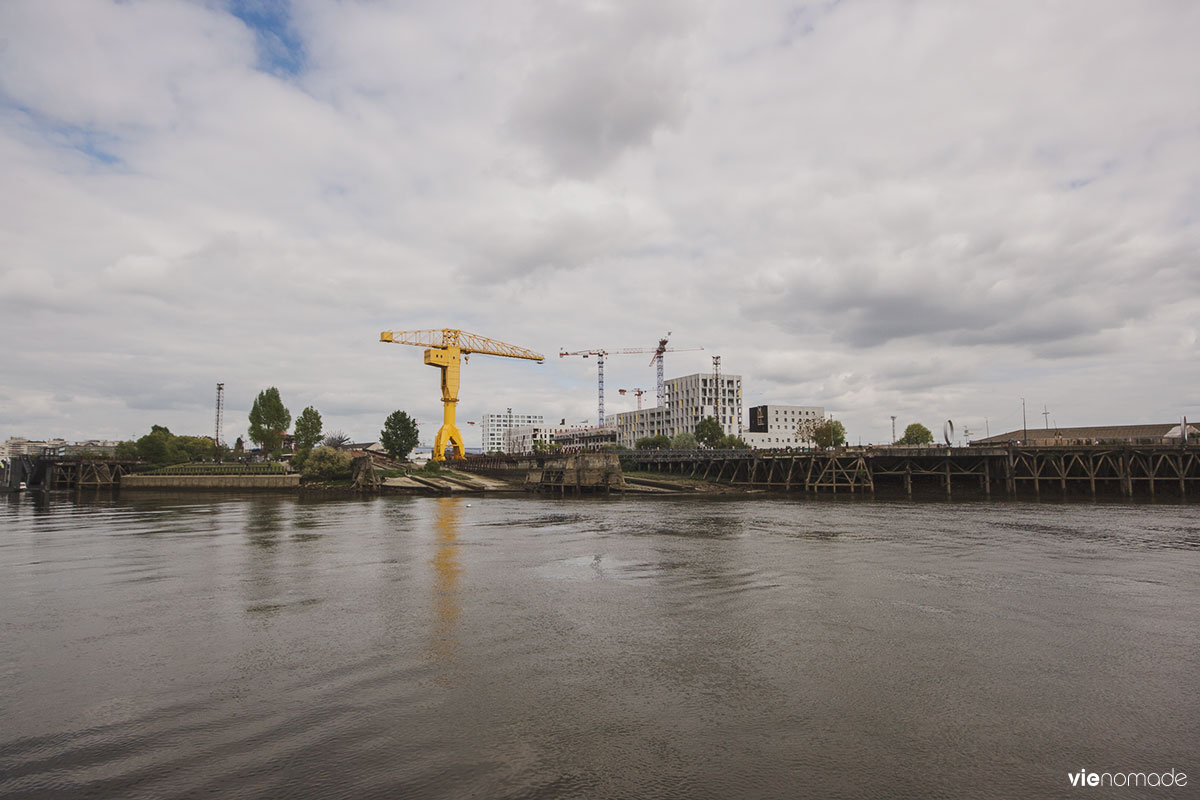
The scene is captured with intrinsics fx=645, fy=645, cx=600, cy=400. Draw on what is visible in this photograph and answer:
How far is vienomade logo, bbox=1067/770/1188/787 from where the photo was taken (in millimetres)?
8352

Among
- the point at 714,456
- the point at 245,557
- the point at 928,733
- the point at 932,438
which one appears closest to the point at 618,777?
the point at 928,733

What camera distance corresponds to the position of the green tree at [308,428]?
404 feet

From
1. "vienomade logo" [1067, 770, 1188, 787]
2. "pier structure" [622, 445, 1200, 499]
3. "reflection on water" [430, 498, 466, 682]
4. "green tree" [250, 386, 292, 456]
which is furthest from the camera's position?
"green tree" [250, 386, 292, 456]

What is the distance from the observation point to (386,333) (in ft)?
396

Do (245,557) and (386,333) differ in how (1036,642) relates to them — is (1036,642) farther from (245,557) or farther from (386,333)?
(386,333)

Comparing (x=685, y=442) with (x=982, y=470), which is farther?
(x=685, y=442)

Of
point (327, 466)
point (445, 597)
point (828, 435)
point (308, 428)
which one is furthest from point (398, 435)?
point (445, 597)

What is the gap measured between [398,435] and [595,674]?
12639 cm

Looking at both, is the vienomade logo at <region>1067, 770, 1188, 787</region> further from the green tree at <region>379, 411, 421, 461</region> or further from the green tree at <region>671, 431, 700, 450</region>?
the green tree at <region>671, 431, 700, 450</region>

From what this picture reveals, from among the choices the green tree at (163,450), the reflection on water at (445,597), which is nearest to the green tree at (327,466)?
the green tree at (163,450)

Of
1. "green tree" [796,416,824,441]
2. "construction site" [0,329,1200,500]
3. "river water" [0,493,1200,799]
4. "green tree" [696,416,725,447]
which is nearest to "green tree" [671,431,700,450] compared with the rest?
"green tree" [696,416,725,447]

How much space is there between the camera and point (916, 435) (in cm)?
15462

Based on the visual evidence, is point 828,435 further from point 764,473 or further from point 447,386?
point 447,386

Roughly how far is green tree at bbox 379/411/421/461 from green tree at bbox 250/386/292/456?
67.7ft
